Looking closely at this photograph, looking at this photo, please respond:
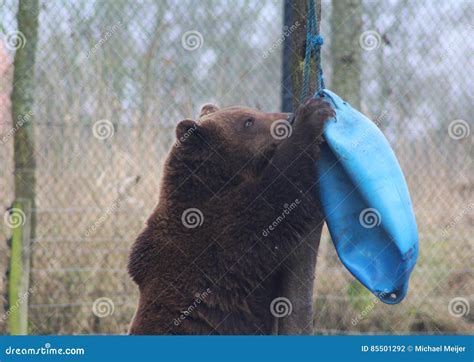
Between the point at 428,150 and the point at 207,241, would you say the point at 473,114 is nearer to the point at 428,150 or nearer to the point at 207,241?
the point at 428,150

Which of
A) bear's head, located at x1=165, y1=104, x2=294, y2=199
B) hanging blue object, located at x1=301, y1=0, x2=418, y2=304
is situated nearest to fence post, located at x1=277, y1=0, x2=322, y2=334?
hanging blue object, located at x1=301, y1=0, x2=418, y2=304

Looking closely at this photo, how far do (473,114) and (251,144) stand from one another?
2835 mm

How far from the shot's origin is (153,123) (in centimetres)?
579

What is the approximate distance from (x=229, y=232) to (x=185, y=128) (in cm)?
72

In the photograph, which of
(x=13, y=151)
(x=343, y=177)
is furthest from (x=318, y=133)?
(x=13, y=151)

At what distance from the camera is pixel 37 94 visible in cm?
559

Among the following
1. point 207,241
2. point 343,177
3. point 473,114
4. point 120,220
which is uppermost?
point 343,177

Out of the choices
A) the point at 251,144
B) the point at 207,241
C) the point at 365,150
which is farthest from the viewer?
the point at 251,144

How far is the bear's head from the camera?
3.97 m

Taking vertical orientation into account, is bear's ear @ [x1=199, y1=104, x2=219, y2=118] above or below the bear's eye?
below

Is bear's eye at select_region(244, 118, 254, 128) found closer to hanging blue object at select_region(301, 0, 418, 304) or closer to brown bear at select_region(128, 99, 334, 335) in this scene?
brown bear at select_region(128, 99, 334, 335)

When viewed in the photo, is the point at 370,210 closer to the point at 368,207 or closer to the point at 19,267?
the point at 368,207

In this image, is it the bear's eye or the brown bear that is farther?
the bear's eye

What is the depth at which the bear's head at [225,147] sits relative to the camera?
3.97 m
